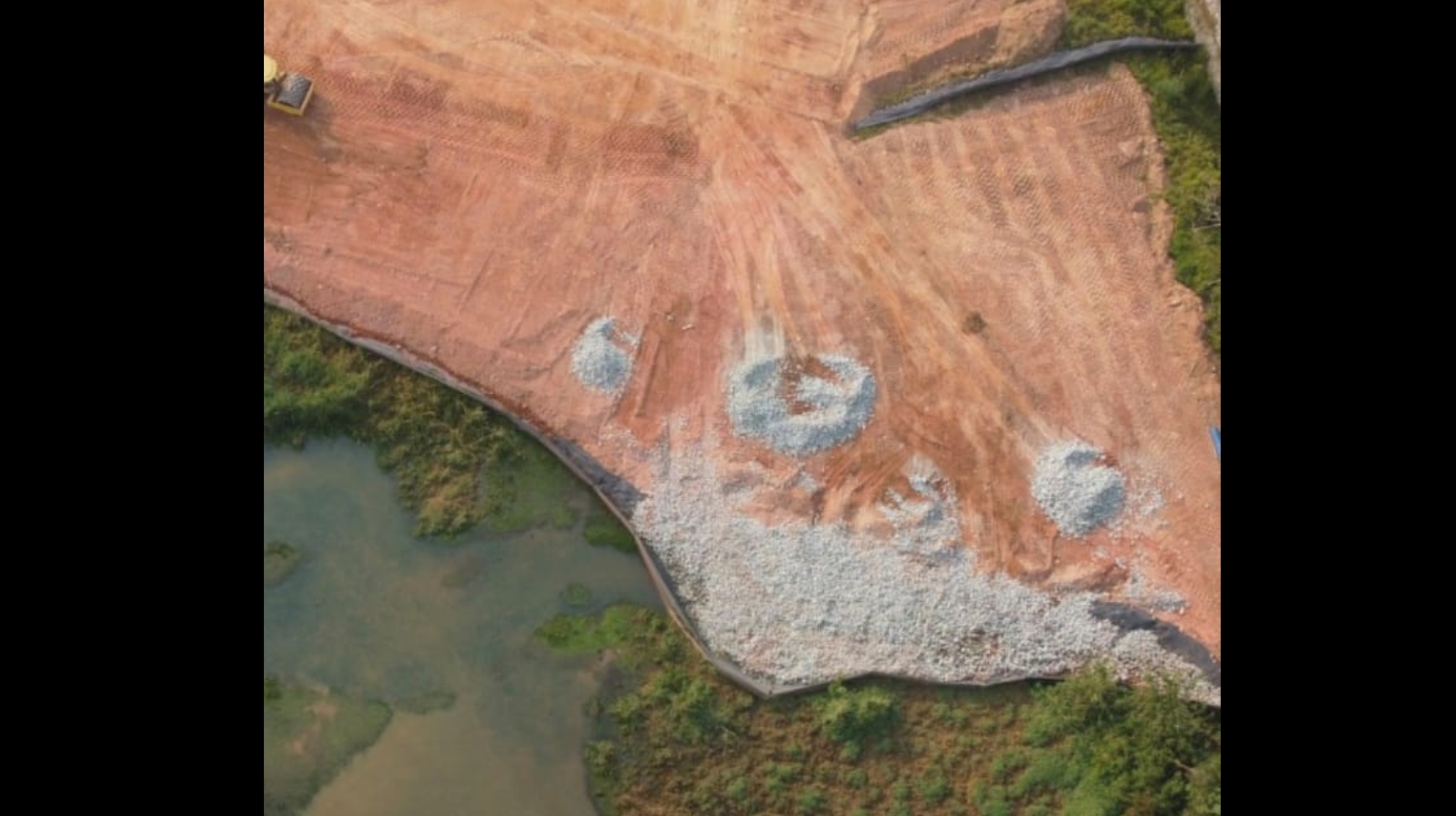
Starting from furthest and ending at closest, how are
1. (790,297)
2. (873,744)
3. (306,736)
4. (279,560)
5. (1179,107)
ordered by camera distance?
(1179,107) < (790,297) < (279,560) < (873,744) < (306,736)

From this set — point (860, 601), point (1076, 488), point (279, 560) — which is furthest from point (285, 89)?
point (1076, 488)

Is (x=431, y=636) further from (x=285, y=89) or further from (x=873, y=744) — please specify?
(x=285, y=89)

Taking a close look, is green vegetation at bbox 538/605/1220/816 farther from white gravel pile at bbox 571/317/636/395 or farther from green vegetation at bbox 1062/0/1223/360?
green vegetation at bbox 1062/0/1223/360

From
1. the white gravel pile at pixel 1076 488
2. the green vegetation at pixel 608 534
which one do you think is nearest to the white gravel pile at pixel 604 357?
the green vegetation at pixel 608 534

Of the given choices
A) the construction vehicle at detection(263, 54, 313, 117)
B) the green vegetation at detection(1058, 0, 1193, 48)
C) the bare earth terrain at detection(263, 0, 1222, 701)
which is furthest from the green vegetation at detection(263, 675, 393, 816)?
the green vegetation at detection(1058, 0, 1193, 48)

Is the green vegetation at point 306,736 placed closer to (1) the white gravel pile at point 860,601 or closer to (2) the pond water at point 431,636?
(2) the pond water at point 431,636

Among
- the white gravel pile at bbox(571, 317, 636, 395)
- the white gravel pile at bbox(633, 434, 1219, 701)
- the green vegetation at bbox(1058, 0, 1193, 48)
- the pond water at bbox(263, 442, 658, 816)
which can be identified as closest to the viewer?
the pond water at bbox(263, 442, 658, 816)
